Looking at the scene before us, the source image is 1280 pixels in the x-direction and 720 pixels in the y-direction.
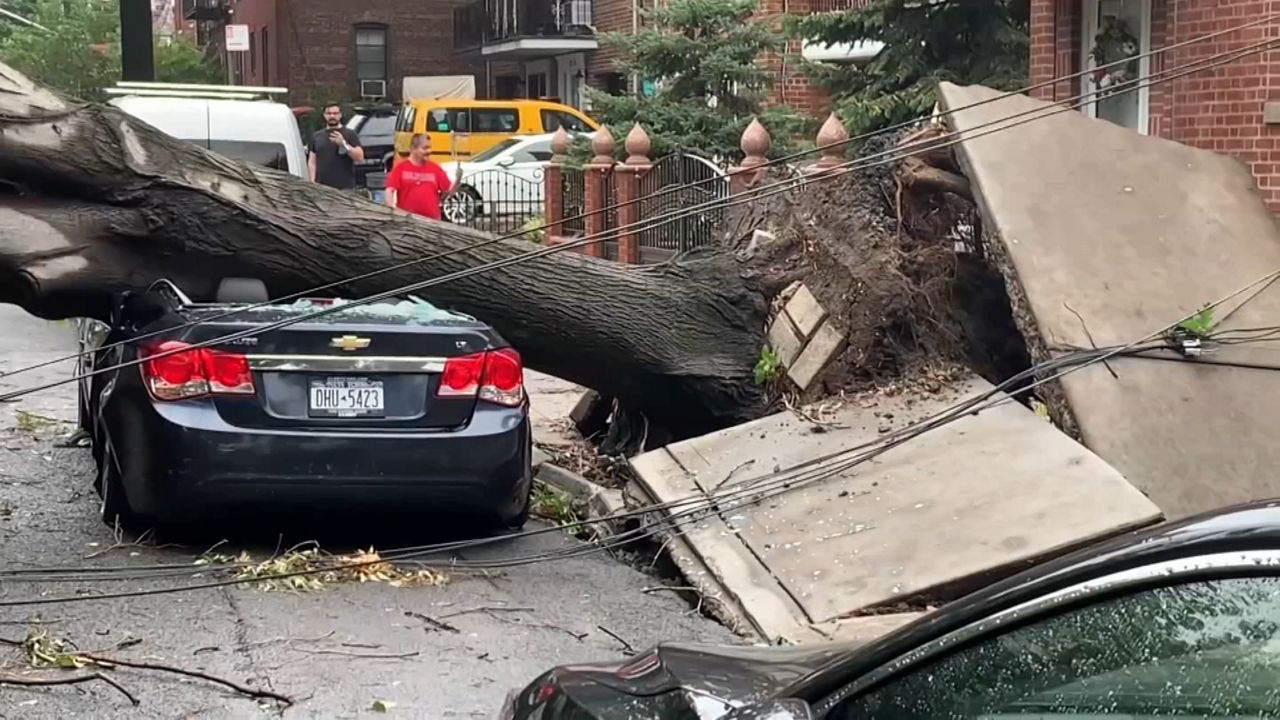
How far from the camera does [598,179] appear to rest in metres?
16.6

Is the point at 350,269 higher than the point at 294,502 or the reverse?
higher

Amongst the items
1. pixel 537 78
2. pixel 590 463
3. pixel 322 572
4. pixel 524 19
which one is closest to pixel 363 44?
pixel 537 78

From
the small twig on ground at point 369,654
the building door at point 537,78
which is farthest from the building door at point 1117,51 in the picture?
the building door at point 537,78

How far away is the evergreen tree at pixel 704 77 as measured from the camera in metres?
18.7

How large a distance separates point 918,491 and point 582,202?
11.3 m

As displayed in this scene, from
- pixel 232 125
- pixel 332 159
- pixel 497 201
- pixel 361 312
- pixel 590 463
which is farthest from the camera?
pixel 497 201

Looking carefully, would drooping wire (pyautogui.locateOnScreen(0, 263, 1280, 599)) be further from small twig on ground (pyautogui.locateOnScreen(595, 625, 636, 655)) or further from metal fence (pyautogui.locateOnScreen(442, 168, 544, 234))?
metal fence (pyautogui.locateOnScreen(442, 168, 544, 234))

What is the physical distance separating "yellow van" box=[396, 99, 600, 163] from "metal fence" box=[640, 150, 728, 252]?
14.4m

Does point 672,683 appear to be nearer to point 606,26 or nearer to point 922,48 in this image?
point 922,48

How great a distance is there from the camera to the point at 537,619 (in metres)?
6.24

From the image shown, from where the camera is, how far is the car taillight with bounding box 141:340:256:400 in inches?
263

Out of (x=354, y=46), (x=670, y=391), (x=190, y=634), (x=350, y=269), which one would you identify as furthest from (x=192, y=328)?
(x=354, y=46)

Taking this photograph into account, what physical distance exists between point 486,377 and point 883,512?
6.26 ft

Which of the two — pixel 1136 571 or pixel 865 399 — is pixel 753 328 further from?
pixel 1136 571
